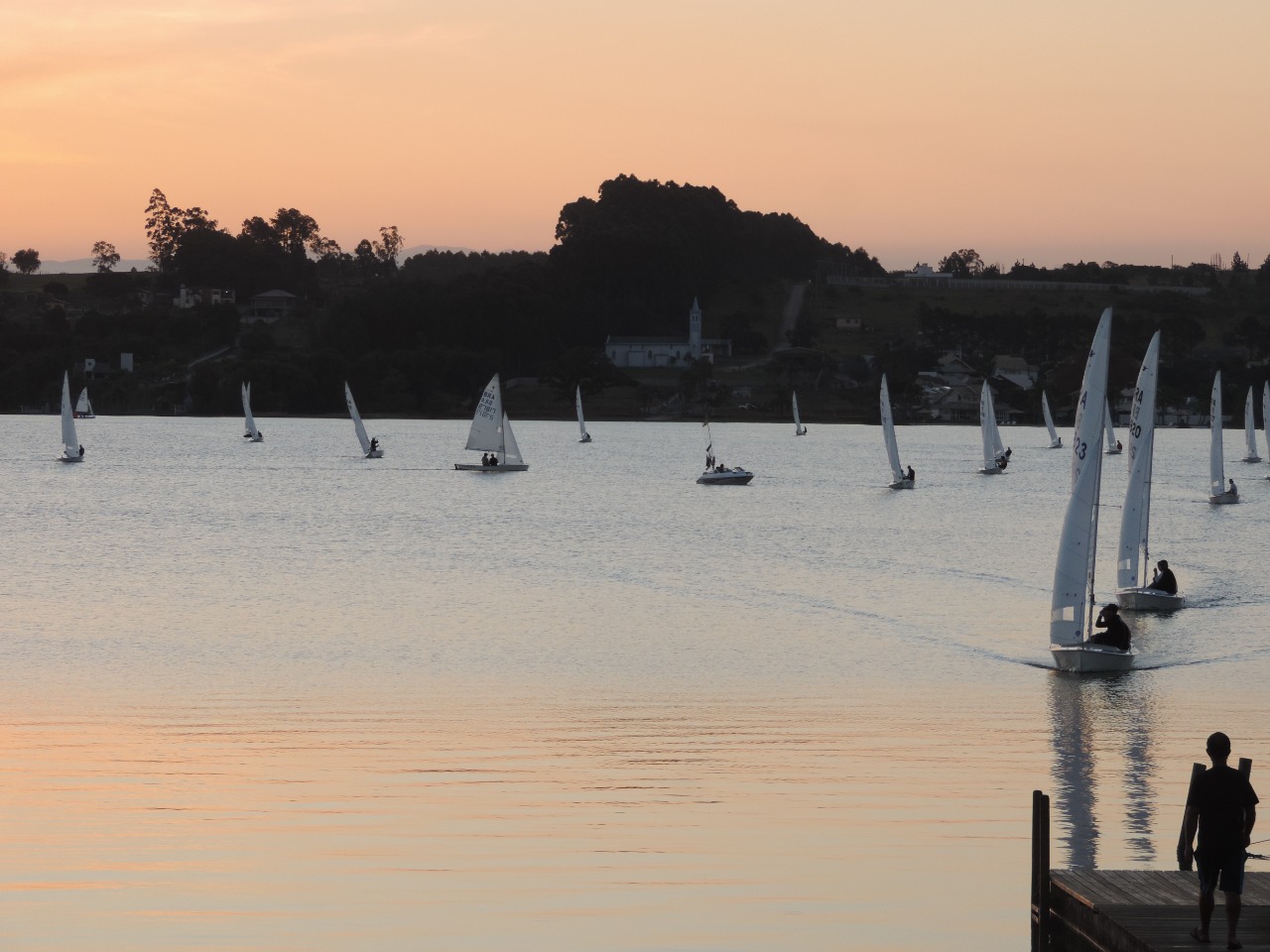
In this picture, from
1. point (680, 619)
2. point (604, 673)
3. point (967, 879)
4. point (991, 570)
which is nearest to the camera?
point (967, 879)

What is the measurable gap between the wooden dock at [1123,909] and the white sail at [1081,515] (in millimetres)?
16685

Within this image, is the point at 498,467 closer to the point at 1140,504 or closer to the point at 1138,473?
the point at 1138,473

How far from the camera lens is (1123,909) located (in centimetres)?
A: 1349

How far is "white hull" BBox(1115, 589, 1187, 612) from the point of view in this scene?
41.3m

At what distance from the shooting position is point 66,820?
19.2m

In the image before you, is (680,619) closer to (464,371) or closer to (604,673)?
(604,673)

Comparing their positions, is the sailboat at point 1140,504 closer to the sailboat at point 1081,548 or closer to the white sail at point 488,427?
the sailboat at point 1081,548

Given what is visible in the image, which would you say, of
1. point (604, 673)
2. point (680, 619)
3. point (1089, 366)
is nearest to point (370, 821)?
point (604, 673)

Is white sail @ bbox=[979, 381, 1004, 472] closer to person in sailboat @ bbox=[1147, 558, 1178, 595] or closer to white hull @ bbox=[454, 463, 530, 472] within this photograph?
white hull @ bbox=[454, 463, 530, 472]

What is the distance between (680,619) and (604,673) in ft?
30.1

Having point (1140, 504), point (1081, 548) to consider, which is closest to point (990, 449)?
point (1140, 504)

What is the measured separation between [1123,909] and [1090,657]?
18912 mm

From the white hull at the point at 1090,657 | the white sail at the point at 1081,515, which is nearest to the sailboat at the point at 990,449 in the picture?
the white sail at the point at 1081,515

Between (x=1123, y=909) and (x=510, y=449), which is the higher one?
(x=510, y=449)
